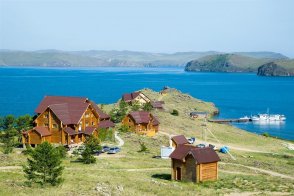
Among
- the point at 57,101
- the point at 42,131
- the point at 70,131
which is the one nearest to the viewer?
the point at 70,131

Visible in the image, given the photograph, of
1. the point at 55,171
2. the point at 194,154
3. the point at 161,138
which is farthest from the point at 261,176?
the point at 161,138

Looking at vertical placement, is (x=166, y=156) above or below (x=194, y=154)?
below

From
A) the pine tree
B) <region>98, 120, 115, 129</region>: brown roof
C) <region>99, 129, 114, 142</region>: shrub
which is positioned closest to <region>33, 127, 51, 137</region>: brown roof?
<region>99, 129, 114, 142</region>: shrub

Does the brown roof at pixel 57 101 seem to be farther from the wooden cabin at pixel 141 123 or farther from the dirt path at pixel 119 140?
the wooden cabin at pixel 141 123

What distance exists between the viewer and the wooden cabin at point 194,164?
148 feet

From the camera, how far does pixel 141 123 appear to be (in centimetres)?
8594

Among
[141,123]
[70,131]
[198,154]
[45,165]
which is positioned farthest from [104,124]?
[45,165]

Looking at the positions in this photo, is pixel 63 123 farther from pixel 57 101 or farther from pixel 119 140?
pixel 119 140

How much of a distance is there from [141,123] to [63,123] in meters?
20.5

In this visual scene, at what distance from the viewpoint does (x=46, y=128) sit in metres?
70.4

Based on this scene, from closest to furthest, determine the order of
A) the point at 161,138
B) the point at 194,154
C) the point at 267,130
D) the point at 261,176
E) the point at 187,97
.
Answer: the point at 194,154
the point at 261,176
the point at 161,138
the point at 267,130
the point at 187,97

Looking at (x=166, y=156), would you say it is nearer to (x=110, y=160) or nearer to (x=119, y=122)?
(x=110, y=160)

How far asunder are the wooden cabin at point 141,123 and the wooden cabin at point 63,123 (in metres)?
12.5

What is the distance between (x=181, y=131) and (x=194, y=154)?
156 ft
